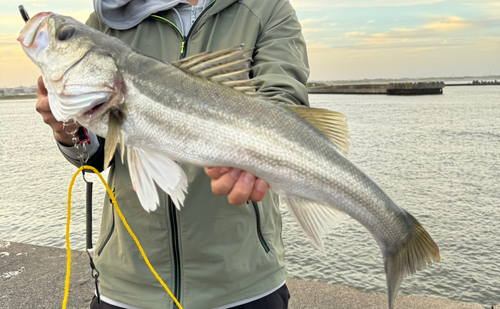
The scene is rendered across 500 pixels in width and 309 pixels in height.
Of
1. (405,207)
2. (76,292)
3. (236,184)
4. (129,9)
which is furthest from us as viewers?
(405,207)

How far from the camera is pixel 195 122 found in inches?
80.6

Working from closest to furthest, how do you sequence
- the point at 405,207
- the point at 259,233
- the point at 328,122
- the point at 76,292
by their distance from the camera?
1. the point at 328,122
2. the point at 259,233
3. the point at 76,292
4. the point at 405,207

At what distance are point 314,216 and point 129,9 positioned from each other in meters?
→ 1.75

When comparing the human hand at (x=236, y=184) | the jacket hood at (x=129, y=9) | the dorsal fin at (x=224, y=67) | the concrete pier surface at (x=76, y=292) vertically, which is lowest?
the concrete pier surface at (x=76, y=292)

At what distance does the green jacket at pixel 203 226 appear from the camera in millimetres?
2242

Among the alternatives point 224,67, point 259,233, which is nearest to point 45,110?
point 224,67

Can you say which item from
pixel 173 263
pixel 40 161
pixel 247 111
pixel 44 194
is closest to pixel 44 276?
pixel 173 263

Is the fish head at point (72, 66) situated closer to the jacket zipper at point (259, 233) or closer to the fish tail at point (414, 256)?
the jacket zipper at point (259, 233)

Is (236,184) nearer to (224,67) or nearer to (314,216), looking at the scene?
(314,216)

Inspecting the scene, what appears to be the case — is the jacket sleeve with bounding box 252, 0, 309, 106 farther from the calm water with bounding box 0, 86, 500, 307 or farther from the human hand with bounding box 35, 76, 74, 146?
the calm water with bounding box 0, 86, 500, 307

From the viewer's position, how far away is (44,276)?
15.8 ft

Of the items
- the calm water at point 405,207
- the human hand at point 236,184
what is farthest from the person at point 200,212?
the calm water at point 405,207

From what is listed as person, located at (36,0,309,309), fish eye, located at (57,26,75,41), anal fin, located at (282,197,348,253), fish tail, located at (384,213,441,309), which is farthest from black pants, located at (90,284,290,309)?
fish eye, located at (57,26,75,41)

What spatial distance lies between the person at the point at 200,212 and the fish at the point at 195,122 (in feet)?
0.49
